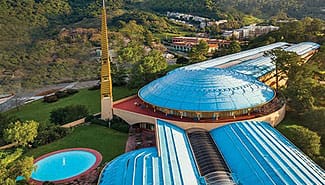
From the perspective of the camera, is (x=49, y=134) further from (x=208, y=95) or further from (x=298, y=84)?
(x=298, y=84)

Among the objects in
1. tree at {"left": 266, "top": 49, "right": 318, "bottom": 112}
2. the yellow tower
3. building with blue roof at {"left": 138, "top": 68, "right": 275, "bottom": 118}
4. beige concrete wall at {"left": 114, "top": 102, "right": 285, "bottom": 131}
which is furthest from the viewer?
the yellow tower

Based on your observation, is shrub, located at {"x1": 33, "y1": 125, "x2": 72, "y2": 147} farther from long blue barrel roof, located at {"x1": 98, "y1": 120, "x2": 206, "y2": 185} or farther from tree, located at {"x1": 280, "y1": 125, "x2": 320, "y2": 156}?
tree, located at {"x1": 280, "y1": 125, "x2": 320, "y2": 156}

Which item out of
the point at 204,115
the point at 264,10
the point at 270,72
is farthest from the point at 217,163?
the point at 264,10

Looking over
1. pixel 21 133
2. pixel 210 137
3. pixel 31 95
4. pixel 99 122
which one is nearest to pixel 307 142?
pixel 210 137

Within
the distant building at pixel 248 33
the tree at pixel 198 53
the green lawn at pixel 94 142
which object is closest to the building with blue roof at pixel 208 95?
the green lawn at pixel 94 142

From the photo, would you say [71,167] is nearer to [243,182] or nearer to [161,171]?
[161,171]

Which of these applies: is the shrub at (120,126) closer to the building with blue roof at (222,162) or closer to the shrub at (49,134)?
the shrub at (49,134)

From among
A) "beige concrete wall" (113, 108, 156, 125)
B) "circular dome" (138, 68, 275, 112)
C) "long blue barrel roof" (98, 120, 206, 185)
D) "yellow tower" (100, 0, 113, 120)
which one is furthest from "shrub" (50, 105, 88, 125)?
"long blue barrel roof" (98, 120, 206, 185)
